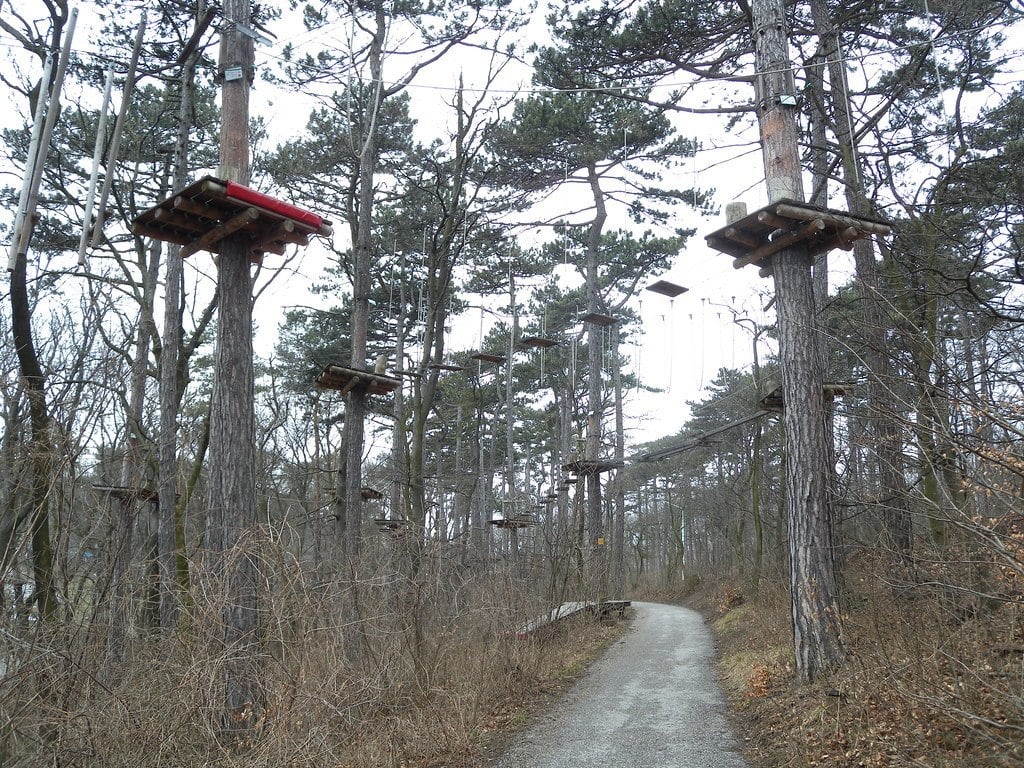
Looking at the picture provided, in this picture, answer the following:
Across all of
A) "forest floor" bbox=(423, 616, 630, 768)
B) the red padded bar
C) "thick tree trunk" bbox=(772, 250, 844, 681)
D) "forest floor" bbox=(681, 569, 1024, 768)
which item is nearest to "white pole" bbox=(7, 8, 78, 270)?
the red padded bar

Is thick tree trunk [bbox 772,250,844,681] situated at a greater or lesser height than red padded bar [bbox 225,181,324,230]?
lesser

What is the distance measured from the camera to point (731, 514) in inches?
1160

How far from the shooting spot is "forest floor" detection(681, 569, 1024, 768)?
421cm

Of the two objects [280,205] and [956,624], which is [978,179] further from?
[280,205]

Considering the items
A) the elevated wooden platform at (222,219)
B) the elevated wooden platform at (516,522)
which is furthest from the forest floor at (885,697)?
the elevated wooden platform at (222,219)

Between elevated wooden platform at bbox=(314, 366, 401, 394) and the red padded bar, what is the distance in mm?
3062

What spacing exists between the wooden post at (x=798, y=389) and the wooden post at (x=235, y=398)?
507cm

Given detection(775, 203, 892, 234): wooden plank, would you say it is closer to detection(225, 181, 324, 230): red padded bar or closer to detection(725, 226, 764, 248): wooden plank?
detection(725, 226, 764, 248): wooden plank

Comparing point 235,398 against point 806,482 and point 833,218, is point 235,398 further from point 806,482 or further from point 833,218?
point 833,218

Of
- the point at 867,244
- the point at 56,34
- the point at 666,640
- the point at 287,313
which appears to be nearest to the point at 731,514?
the point at 666,640

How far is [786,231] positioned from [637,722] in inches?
209

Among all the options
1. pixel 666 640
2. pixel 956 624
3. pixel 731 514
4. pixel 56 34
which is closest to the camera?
pixel 956 624

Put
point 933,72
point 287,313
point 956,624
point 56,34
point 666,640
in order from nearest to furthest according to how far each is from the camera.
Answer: point 956,624
point 56,34
point 933,72
point 666,640
point 287,313

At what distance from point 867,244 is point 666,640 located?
8.31 meters
